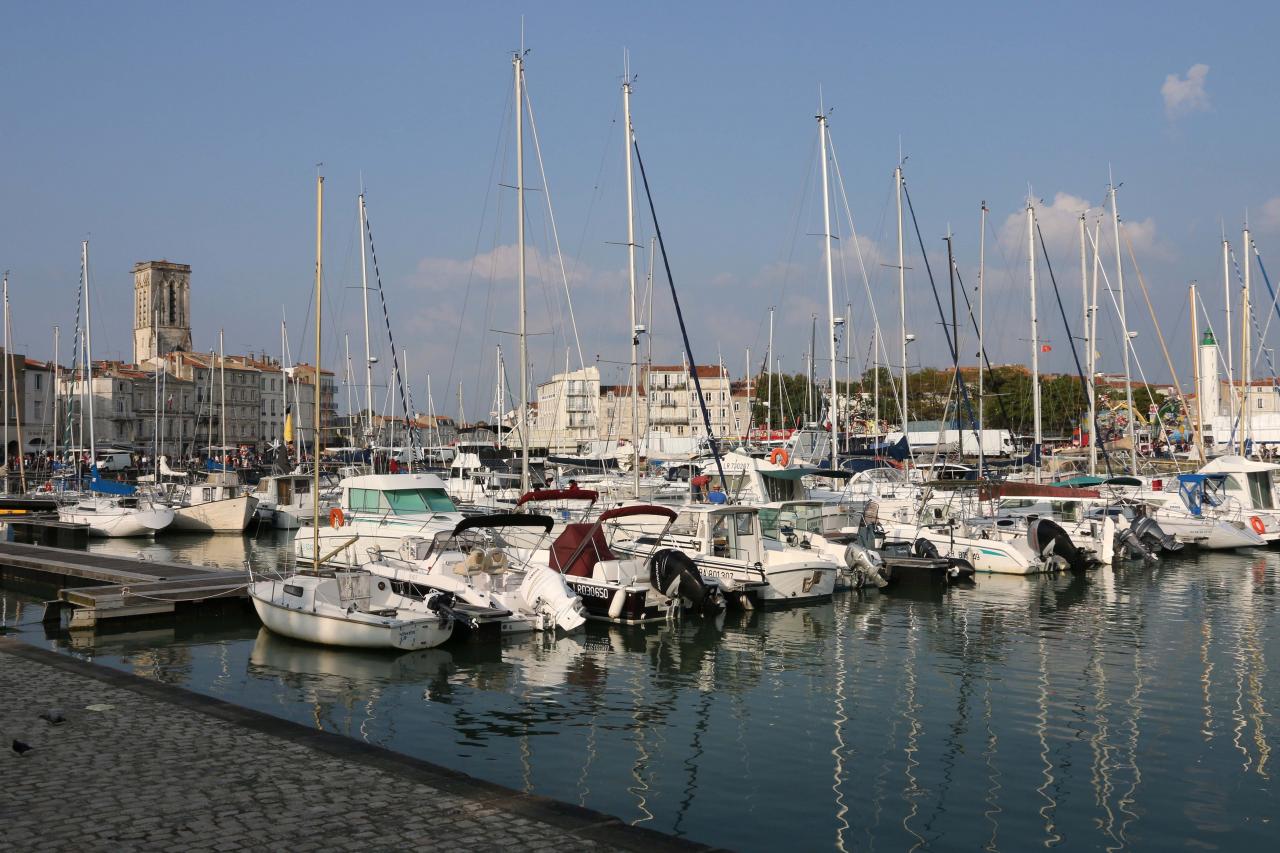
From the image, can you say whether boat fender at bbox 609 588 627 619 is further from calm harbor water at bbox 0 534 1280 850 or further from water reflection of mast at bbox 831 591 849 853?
water reflection of mast at bbox 831 591 849 853

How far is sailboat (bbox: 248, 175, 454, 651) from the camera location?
20641 mm

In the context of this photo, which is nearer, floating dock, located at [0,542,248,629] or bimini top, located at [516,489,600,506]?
floating dock, located at [0,542,248,629]

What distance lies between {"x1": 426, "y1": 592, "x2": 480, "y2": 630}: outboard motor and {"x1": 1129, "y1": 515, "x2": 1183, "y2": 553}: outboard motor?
25674mm

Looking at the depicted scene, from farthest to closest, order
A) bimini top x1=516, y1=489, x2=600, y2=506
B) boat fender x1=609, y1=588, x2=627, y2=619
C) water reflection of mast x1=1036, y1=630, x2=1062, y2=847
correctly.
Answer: bimini top x1=516, y1=489, x2=600, y2=506, boat fender x1=609, y1=588, x2=627, y2=619, water reflection of mast x1=1036, y1=630, x2=1062, y2=847

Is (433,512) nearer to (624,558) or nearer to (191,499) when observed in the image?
(624,558)

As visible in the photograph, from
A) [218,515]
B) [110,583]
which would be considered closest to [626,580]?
[110,583]

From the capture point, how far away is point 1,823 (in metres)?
9.27

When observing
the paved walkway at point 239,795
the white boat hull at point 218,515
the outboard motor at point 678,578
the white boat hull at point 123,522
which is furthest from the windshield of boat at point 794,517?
the white boat hull at point 123,522

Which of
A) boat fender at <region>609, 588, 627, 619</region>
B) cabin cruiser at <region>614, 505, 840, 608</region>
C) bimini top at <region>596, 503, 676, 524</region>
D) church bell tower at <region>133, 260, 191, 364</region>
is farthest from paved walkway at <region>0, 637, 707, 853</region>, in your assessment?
church bell tower at <region>133, 260, 191, 364</region>

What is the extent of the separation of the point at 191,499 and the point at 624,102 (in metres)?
30.6

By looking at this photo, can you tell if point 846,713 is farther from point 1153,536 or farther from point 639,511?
point 1153,536

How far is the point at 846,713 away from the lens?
54.2 feet

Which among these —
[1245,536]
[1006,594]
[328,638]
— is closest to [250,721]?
[328,638]

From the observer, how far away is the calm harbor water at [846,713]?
1191 centimetres
